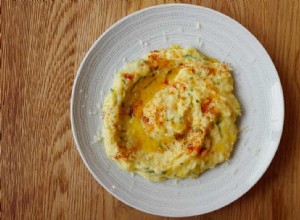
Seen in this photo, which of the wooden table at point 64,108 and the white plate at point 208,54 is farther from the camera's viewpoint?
the wooden table at point 64,108

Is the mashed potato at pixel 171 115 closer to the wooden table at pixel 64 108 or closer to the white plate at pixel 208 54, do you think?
the white plate at pixel 208 54

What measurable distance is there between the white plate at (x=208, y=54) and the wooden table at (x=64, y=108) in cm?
14

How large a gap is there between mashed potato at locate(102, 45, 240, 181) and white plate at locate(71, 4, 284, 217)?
0.19 feet

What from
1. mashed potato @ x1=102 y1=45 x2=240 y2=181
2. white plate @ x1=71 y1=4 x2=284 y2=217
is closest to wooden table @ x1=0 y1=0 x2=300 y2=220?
white plate @ x1=71 y1=4 x2=284 y2=217

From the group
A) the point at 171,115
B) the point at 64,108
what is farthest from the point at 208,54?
the point at 64,108

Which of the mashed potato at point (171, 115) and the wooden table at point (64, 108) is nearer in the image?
the mashed potato at point (171, 115)

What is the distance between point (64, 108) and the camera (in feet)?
7.21

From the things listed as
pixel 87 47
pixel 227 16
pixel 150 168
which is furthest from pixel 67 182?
pixel 227 16

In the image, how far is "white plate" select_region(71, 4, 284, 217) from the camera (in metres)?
2.05

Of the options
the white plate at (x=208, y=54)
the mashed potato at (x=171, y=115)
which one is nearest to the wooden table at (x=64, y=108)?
the white plate at (x=208, y=54)

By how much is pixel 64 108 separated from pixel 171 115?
1.93ft

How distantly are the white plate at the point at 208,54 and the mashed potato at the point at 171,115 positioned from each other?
6cm

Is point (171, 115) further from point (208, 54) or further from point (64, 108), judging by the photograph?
point (64, 108)

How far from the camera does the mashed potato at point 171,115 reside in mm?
2010
